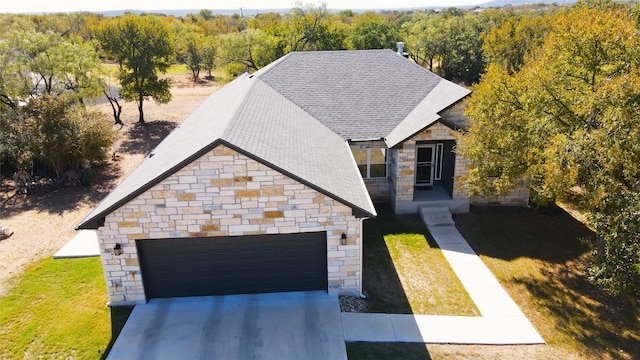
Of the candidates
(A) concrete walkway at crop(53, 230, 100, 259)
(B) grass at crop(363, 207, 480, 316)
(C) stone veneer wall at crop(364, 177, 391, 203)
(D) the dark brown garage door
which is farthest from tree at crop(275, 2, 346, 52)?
(D) the dark brown garage door

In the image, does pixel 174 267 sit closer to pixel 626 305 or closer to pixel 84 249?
pixel 84 249

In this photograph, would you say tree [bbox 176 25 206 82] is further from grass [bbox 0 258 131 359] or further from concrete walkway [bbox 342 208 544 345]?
concrete walkway [bbox 342 208 544 345]

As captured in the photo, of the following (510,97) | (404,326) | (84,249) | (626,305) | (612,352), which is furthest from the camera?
(84,249)

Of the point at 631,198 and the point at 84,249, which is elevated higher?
the point at 631,198

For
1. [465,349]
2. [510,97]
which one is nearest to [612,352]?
[465,349]

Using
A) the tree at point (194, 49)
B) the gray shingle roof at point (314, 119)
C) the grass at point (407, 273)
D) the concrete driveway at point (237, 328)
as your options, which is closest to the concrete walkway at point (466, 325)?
the grass at point (407, 273)

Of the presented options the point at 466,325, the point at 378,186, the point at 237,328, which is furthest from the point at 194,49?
the point at 466,325

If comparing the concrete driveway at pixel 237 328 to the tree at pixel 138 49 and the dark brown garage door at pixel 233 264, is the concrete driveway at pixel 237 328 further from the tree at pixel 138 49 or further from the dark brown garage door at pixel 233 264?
the tree at pixel 138 49

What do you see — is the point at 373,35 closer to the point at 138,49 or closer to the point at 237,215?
the point at 138,49
